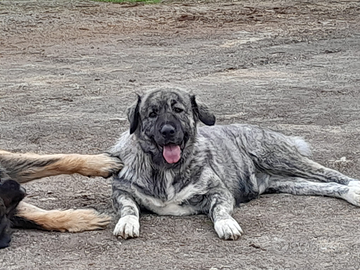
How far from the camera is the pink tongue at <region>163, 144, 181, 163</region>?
6605 millimetres

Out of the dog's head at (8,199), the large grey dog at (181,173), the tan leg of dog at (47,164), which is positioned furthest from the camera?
the tan leg of dog at (47,164)

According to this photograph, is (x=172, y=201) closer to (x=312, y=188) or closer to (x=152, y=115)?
(x=152, y=115)

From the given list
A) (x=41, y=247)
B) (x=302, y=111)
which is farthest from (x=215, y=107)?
(x=41, y=247)

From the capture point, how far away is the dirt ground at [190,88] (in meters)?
5.79

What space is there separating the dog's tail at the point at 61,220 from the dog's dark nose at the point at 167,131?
0.87m

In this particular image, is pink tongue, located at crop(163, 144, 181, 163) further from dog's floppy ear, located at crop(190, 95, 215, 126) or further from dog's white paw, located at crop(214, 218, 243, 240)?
dog's white paw, located at crop(214, 218, 243, 240)

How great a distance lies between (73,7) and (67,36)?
419 cm

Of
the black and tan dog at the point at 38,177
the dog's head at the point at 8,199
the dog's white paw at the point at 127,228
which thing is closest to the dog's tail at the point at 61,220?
the black and tan dog at the point at 38,177

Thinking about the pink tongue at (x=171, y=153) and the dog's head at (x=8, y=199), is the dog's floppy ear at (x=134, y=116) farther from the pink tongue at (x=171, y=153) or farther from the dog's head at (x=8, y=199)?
the dog's head at (x=8, y=199)

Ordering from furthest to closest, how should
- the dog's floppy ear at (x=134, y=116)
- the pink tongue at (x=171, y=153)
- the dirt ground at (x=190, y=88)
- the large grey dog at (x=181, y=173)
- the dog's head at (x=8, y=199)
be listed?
the dog's floppy ear at (x=134, y=116) → the pink tongue at (x=171, y=153) → the large grey dog at (x=181, y=173) → the dog's head at (x=8, y=199) → the dirt ground at (x=190, y=88)

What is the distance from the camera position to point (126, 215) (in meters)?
6.32

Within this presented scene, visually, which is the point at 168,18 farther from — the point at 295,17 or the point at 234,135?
the point at 234,135

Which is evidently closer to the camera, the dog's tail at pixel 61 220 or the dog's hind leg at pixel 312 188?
the dog's tail at pixel 61 220

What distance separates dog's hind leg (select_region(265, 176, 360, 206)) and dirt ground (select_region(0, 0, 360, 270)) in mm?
116
